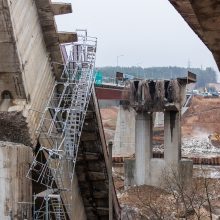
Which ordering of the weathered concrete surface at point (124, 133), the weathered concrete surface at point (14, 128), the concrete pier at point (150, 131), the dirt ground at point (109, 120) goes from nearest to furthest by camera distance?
the weathered concrete surface at point (14, 128)
the concrete pier at point (150, 131)
the weathered concrete surface at point (124, 133)
the dirt ground at point (109, 120)

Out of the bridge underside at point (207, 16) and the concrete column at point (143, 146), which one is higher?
the bridge underside at point (207, 16)

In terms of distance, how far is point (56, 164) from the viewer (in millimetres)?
12234

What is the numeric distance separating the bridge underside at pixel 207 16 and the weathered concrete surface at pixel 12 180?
843 cm

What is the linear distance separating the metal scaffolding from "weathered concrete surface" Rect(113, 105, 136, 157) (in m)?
24.1

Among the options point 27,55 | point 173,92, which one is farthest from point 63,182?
point 173,92

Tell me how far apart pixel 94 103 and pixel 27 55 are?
127 inches

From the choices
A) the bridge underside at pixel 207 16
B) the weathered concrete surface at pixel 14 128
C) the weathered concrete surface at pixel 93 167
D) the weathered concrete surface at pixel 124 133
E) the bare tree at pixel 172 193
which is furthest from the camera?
the weathered concrete surface at pixel 124 133

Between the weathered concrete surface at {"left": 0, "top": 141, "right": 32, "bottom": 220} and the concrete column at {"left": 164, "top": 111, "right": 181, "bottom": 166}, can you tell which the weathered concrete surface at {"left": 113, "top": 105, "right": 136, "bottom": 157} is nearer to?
the concrete column at {"left": 164, "top": 111, "right": 181, "bottom": 166}

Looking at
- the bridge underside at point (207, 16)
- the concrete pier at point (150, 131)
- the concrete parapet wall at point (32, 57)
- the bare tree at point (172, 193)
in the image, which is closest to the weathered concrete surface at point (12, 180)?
the concrete parapet wall at point (32, 57)

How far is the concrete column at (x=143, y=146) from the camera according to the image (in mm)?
26906

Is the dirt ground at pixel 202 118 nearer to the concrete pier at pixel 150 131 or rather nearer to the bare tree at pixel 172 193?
the concrete pier at pixel 150 131

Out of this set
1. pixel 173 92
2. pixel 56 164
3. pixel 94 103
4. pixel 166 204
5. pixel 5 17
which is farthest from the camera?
pixel 173 92

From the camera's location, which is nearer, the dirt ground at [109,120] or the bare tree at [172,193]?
the bare tree at [172,193]

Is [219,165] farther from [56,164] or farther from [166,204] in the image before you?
[56,164]
